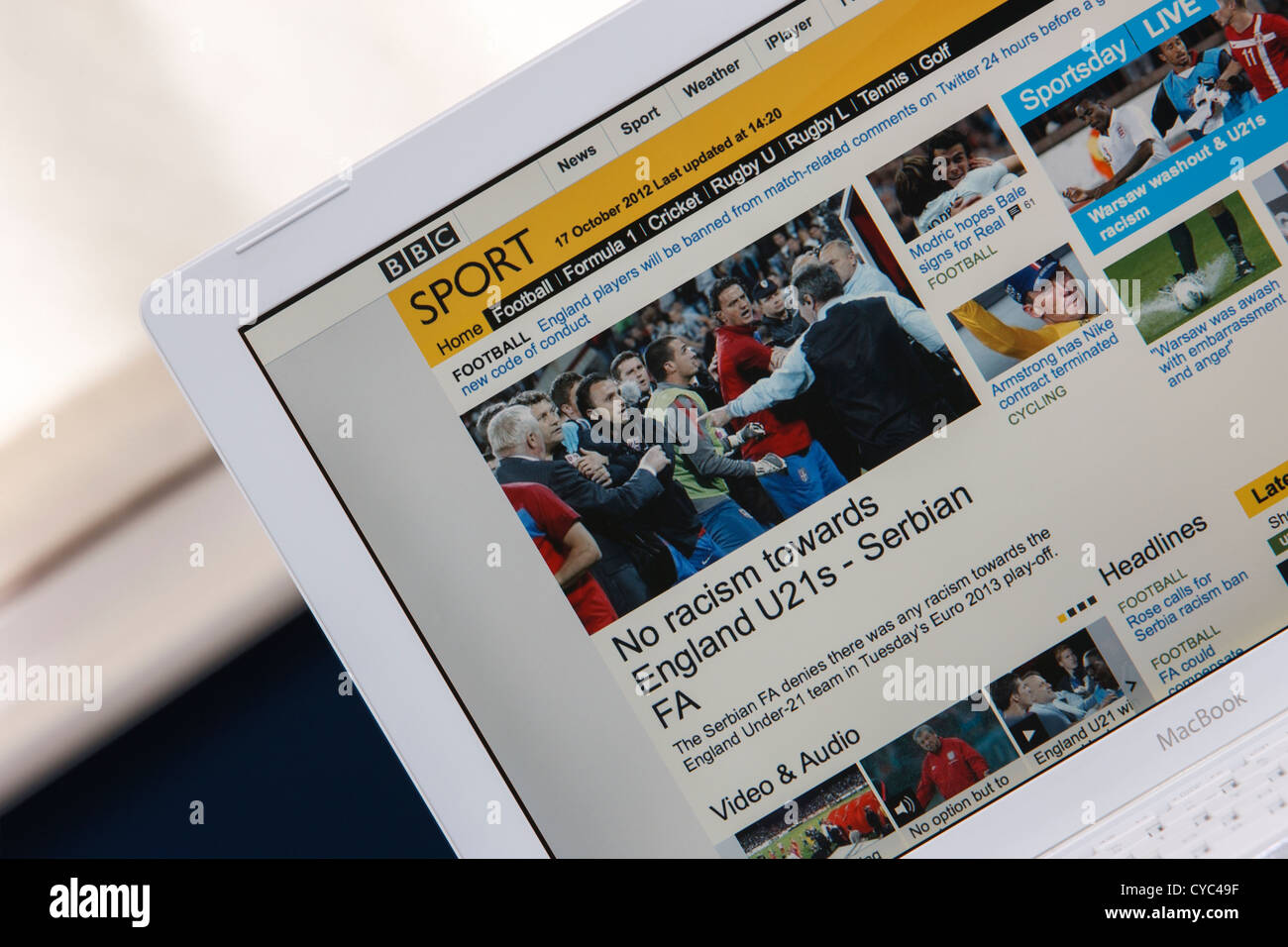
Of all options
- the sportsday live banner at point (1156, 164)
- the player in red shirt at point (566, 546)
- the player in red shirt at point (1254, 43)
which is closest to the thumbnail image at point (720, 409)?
the player in red shirt at point (566, 546)

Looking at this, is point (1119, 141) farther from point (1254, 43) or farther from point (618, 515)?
point (618, 515)

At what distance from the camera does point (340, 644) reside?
0.41 metres

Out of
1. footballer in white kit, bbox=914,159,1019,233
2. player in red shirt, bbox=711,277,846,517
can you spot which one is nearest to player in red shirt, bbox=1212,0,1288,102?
footballer in white kit, bbox=914,159,1019,233

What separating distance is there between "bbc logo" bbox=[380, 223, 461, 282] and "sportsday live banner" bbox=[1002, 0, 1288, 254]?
11.2 inches

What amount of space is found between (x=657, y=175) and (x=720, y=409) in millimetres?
115

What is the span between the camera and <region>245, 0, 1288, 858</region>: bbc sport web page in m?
0.42

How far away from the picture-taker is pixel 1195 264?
0.46 metres

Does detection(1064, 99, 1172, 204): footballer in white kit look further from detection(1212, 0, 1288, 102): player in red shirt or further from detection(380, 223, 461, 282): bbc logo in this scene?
detection(380, 223, 461, 282): bbc logo

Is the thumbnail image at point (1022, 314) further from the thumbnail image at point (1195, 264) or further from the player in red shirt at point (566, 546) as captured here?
the player in red shirt at point (566, 546)

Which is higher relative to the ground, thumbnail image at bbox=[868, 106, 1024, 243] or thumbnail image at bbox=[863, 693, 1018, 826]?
thumbnail image at bbox=[868, 106, 1024, 243]

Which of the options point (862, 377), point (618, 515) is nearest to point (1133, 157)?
point (862, 377)

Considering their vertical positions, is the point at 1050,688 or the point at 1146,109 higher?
the point at 1146,109

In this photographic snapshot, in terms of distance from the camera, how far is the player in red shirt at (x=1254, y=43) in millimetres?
451

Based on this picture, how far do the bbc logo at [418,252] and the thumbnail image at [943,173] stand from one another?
206 millimetres
